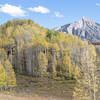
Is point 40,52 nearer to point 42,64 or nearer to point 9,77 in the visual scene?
point 42,64

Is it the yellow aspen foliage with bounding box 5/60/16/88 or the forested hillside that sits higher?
the forested hillside

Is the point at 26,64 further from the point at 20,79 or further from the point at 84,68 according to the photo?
the point at 84,68

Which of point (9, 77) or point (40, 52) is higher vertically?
point (40, 52)

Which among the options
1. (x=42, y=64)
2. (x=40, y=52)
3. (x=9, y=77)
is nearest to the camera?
(x=9, y=77)

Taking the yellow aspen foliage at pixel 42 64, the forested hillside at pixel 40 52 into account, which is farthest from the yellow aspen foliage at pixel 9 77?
the yellow aspen foliage at pixel 42 64

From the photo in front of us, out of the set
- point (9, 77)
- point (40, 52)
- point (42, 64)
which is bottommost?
point (9, 77)

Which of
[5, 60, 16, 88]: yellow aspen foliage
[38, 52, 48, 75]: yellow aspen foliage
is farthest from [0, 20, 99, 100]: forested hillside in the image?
[5, 60, 16, 88]: yellow aspen foliage

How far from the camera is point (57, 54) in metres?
78.9

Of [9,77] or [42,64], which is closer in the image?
[9,77]

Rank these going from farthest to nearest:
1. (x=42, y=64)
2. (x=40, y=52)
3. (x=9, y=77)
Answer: (x=40, y=52)
(x=42, y=64)
(x=9, y=77)

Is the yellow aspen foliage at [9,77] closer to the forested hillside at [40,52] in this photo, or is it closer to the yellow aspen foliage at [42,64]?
the forested hillside at [40,52]

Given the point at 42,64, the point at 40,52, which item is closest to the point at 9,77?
the point at 42,64

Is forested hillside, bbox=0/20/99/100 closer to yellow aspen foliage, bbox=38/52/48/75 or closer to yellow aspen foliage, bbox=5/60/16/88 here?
yellow aspen foliage, bbox=38/52/48/75

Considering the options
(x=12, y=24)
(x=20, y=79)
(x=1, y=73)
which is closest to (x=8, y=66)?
(x=1, y=73)
